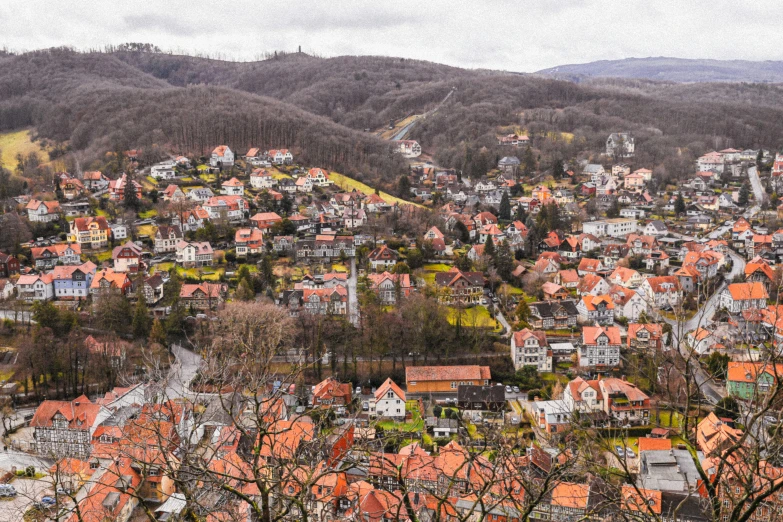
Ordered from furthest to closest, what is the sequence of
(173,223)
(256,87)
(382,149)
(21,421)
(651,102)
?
1. (256,87)
2. (651,102)
3. (382,149)
4. (173,223)
5. (21,421)

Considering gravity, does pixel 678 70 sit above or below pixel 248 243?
above

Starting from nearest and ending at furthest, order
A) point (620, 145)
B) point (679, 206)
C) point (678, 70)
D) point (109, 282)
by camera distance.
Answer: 1. point (109, 282)
2. point (679, 206)
3. point (620, 145)
4. point (678, 70)

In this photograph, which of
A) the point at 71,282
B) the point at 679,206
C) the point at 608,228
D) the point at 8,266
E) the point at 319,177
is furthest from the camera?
the point at 319,177

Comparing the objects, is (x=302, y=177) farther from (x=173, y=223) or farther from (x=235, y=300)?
(x=235, y=300)

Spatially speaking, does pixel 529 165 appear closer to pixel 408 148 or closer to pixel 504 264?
pixel 408 148

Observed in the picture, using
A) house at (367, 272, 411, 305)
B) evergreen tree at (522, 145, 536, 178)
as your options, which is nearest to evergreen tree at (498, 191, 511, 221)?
evergreen tree at (522, 145, 536, 178)

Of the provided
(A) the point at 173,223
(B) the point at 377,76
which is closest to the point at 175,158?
(A) the point at 173,223

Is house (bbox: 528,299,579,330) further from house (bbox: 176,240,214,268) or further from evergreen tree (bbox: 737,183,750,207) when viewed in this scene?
evergreen tree (bbox: 737,183,750,207)

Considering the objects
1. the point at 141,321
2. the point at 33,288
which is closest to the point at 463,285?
the point at 141,321
